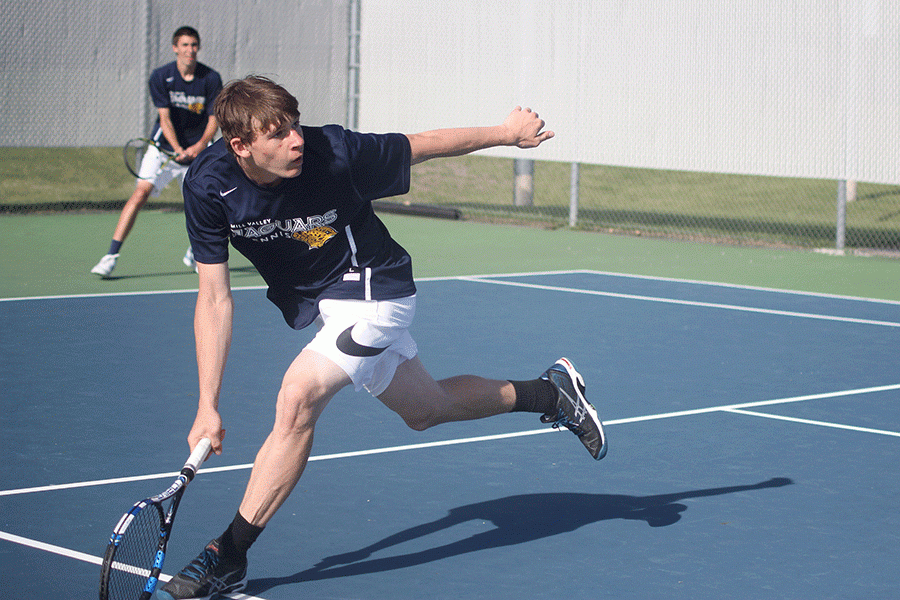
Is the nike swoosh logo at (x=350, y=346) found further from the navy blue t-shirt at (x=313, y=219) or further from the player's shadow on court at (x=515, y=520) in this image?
the player's shadow on court at (x=515, y=520)

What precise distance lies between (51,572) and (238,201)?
1.25 m

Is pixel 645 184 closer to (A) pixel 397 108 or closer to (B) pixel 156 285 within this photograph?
(A) pixel 397 108

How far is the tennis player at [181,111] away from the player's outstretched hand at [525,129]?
662cm

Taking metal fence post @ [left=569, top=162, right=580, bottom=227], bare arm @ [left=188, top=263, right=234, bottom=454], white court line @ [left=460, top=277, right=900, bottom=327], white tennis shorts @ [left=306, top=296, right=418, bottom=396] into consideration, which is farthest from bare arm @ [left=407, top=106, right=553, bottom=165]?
metal fence post @ [left=569, top=162, right=580, bottom=227]

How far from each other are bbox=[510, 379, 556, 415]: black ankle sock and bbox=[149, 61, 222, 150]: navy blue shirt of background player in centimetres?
662

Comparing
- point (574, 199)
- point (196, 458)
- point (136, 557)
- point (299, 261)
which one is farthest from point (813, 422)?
point (574, 199)

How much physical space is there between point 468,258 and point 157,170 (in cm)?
324

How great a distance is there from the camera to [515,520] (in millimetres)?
4723

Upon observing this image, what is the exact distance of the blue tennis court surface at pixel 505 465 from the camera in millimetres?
4191

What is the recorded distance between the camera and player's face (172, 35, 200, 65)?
10984 millimetres

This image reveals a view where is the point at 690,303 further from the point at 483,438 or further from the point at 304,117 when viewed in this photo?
the point at 304,117

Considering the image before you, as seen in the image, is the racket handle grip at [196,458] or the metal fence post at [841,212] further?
the metal fence post at [841,212]

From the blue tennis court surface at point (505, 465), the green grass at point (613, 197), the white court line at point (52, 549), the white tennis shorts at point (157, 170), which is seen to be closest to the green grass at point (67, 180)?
the green grass at point (613, 197)

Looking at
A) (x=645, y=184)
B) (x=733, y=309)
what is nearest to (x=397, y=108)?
(x=645, y=184)
